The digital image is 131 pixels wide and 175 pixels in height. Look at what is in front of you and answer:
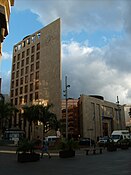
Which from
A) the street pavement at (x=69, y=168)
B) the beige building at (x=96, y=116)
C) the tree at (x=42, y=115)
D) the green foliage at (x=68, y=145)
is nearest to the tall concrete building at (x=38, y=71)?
the tree at (x=42, y=115)

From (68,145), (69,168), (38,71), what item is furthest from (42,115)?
(69,168)

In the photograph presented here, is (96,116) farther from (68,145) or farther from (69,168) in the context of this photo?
(69,168)

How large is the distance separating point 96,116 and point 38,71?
25614 millimetres

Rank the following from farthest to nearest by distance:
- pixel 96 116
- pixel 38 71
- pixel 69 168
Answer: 1. pixel 96 116
2. pixel 38 71
3. pixel 69 168

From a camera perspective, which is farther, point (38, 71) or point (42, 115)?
point (38, 71)

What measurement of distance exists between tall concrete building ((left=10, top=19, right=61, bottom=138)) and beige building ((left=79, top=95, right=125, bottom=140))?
14392 mm

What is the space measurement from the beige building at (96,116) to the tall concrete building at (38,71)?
14392mm

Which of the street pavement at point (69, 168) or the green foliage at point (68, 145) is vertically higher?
the green foliage at point (68, 145)

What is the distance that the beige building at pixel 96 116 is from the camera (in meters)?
78.5

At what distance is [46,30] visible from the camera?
75.7 meters

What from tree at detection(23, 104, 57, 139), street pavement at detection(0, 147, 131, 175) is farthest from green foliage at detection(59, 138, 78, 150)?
tree at detection(23, 104, 57, 139)

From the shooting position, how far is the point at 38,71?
7400cm

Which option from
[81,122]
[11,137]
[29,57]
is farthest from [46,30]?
[11,137]

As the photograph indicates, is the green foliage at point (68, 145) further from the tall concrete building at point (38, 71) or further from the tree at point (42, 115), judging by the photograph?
the tall concrete building at point (38, 71)
